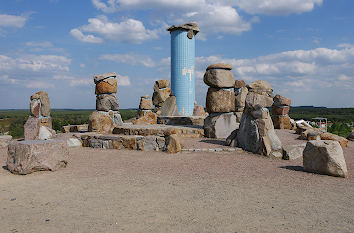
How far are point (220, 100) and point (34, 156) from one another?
575 cm

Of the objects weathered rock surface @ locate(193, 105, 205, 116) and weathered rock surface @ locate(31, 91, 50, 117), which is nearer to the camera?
weathered rock surface @ locate(31, 91, 50, 117)

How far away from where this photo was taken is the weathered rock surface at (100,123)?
9.79 meters

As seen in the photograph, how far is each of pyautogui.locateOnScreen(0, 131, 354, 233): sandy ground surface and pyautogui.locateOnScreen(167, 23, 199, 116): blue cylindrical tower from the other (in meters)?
9.63

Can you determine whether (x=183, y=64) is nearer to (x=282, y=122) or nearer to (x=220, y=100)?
(x=282, y=122)

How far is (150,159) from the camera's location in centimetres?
664

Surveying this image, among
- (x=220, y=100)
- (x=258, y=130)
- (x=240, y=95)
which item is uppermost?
(x=240, y=95)

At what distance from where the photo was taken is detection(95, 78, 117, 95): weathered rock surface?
1000 cm

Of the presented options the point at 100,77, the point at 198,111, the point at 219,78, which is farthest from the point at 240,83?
the point at 100,77

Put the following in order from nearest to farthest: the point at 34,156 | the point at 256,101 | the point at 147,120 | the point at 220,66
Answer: the point at 34,156 < the point at 256,101 < the point at 220,66 < the point at 147,120

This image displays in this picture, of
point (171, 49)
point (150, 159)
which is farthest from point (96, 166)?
point (171, 49)

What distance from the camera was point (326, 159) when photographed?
5156mm

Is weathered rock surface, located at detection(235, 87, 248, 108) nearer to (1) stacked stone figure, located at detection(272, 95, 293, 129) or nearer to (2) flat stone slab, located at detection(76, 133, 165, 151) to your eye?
(1) stacked stone figure, located at detection(272, 95, 293, 129)

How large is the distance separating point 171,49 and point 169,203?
497 inches

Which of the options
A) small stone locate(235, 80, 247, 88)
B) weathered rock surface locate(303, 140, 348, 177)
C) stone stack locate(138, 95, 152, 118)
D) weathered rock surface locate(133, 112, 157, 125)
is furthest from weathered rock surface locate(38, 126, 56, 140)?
small stone locate(235, 80, 247, 88)
